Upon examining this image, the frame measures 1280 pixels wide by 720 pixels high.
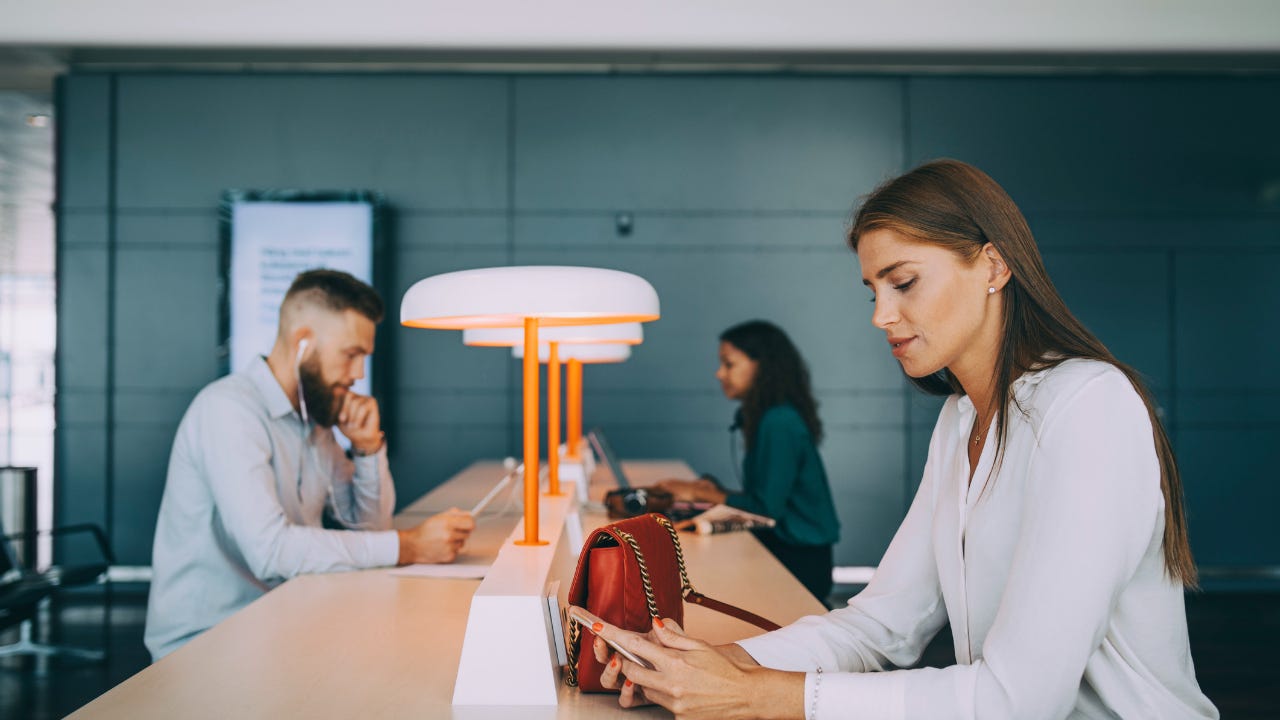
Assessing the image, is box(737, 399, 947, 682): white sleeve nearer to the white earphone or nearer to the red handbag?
the red handbag

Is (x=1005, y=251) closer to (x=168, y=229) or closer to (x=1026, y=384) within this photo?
(x=1026, y=384)

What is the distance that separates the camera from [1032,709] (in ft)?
3.14

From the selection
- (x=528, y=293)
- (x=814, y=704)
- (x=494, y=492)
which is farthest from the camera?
(x=494, y=492)

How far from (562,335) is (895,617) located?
130 cm

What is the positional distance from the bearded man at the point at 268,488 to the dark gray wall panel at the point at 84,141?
3.41 m

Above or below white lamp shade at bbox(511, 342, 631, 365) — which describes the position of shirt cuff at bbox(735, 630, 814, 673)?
below

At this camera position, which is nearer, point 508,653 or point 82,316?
point 508,653

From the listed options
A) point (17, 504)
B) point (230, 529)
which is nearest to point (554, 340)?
point (230, 529)

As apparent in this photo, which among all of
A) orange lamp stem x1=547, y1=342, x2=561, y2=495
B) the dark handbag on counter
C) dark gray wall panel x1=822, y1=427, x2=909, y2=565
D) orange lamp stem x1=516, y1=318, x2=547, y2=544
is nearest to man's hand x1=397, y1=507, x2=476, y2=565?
orange lamp stem x1=547, y1=342, x2=561, y2=495

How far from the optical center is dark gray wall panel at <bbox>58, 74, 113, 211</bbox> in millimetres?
4812

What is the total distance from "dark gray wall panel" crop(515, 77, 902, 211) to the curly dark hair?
1942 mm

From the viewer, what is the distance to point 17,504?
153 inches

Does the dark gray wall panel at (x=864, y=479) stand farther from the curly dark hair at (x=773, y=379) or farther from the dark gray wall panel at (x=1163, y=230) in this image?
the curly dark hair at (x=773, y=379)

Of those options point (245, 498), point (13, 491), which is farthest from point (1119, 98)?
point (13, 491)
